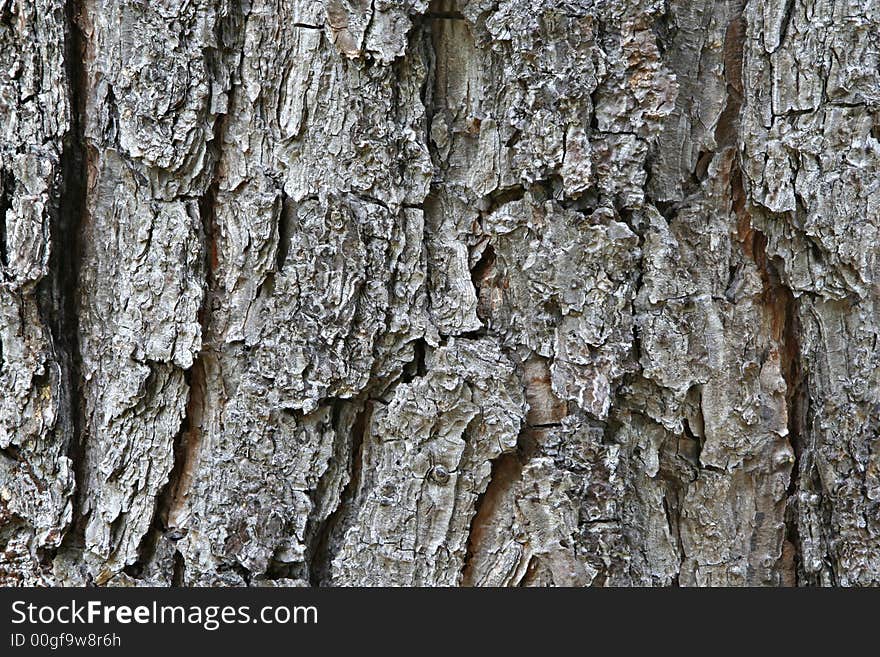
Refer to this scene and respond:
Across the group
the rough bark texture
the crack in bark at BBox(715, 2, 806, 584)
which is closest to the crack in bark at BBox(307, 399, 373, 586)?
the rough bark texture

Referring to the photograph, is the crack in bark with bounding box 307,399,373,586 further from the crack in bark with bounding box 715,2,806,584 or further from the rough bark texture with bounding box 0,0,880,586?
the crack in bark with bounding box 715,2,806,584

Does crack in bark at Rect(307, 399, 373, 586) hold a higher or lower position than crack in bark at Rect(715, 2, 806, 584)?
lower

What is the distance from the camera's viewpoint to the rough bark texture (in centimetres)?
119

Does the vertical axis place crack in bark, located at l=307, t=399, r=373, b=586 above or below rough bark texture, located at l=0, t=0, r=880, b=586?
below

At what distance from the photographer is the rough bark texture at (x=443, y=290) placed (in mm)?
1190

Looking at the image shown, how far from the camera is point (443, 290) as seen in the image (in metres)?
1.25

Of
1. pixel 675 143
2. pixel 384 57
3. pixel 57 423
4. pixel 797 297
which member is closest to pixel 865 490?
pixel 797 297

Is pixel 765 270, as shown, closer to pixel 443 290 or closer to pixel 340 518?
pixel 443 290

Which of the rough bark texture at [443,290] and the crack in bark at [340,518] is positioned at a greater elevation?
the rough bark texture at [443,290]

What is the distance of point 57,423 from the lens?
4.17 feet

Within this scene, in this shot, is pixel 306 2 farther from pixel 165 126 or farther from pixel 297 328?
pixel 297 328

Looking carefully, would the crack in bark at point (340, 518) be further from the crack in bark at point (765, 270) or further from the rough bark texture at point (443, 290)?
the crack in bark at point (765, 270)

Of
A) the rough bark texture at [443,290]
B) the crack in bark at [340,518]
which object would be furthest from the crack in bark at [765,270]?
the crack in bark at [340,518]

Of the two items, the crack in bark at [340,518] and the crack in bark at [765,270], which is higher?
the crack in bark at [765,270]
